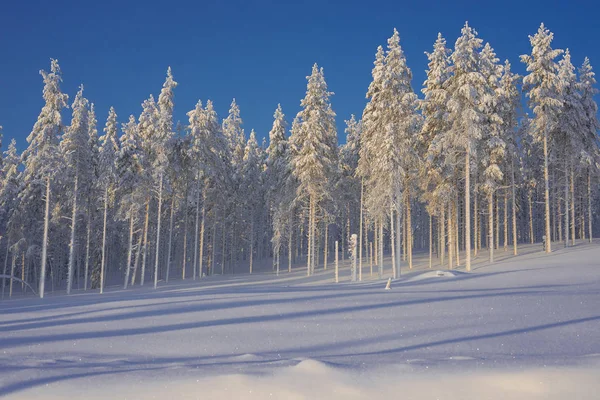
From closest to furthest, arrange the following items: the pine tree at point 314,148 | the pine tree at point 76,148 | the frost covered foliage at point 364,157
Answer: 1. the frost covered foliage at point 364,157
2. the pine tree at point 76,148
3. the pine tree at point 314,148

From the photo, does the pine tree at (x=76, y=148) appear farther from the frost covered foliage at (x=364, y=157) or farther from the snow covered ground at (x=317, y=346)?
the snow covered ground at (x=317, y=346)

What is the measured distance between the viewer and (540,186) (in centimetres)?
5341

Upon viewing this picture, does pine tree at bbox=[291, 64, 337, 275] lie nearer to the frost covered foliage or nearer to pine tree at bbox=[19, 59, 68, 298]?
the frost covered foliage

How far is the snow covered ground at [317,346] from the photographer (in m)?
7.05

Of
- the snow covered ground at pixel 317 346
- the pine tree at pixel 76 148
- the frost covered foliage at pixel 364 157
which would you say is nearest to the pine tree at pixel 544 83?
the frost covered foliage at pixel 364 157

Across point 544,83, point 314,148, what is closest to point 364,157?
point 314,148

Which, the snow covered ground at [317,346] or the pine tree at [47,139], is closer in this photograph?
the snow covered ground at [317,346]

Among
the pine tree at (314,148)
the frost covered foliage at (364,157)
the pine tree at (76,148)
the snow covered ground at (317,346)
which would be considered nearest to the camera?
the snow covered ground at (317,346)

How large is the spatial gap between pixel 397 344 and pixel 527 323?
4.03m

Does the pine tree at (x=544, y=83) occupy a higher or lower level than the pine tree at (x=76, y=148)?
higher

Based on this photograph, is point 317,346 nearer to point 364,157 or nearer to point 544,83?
point 364,157

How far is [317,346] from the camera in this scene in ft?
33.9

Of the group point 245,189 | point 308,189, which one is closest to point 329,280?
point 308,189

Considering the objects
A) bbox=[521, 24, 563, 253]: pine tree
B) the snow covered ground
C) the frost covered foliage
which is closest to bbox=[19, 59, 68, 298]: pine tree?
the frost covered foliage
